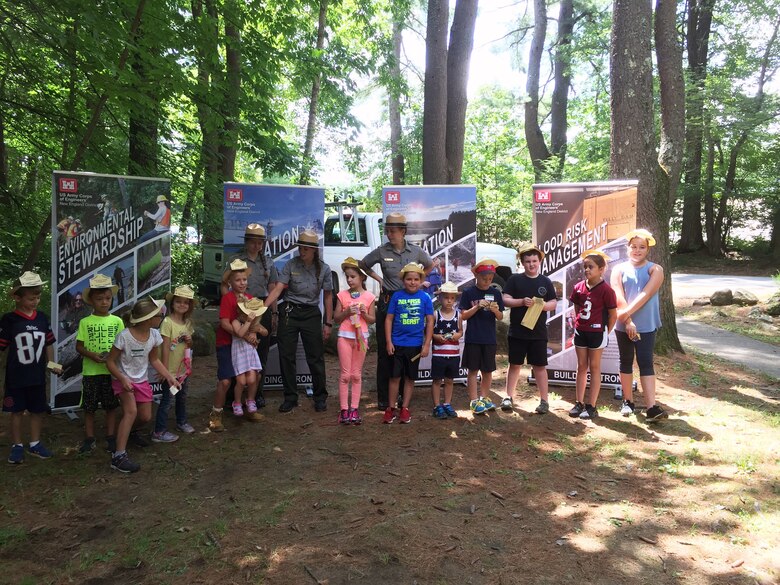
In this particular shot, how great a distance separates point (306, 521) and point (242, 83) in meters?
6.73

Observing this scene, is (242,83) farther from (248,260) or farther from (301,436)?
(301,436)

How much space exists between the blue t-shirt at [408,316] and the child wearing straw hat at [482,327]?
1.49ft

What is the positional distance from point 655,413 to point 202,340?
6.05m

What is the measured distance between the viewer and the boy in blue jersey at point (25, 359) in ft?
14.0

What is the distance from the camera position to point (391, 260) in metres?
5.80

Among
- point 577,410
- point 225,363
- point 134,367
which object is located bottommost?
point 577,410

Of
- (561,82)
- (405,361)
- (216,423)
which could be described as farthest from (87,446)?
(561,82)

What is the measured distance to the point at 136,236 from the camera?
19.2 feet

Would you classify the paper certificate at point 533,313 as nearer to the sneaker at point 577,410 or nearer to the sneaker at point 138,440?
the sneaker at point 577,410

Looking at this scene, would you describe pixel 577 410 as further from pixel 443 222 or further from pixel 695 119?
pixel 695 119

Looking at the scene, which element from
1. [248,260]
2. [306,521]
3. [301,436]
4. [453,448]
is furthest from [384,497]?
[248,260]

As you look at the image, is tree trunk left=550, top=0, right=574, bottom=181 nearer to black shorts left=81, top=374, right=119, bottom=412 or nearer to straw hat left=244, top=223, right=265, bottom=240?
straw hat left=244, top=223, right=265, bottom=240

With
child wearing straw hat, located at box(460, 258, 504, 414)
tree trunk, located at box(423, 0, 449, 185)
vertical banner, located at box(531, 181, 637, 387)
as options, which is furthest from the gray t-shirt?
tree trunk, located at box(423, 0, 449, 185)

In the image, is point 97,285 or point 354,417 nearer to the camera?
point 97,285
